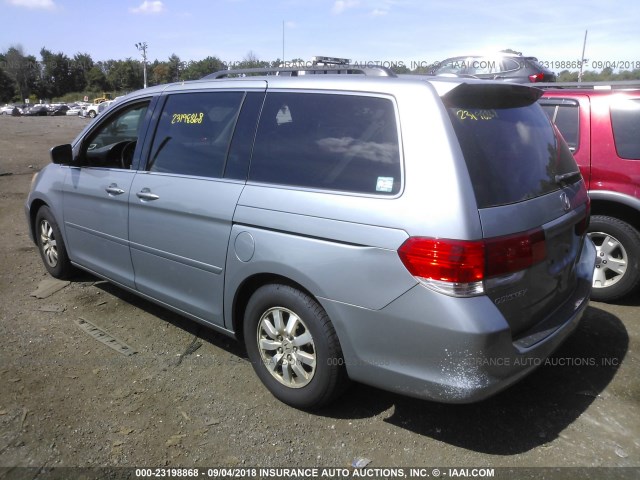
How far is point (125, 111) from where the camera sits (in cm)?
431

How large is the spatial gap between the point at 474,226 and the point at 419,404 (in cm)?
134

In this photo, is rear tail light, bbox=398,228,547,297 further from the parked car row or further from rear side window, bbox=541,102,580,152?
the parked car row

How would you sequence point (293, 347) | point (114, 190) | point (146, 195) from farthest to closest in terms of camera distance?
point (114, 190)
point (146, 195)
point (293, 347)

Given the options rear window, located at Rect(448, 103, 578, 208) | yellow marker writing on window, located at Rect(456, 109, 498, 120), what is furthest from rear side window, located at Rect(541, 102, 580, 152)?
yellow marker writing on window, located at Rect(456, 109, 498, 120)

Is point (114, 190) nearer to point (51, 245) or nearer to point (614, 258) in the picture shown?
point (51, 245)

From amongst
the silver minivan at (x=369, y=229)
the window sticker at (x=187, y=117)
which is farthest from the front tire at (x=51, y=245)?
the window sticker at (x=187, y=117)

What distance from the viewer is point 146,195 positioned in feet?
12.0

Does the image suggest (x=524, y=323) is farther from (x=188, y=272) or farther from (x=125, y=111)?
(x=125, y=111)

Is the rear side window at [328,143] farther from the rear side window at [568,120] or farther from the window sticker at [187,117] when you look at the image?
the rear side window at [568,120]

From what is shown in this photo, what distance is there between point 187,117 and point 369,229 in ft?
6.05

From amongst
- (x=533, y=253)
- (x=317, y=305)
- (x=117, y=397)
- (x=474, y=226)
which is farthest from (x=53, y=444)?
(x=533, y=253)

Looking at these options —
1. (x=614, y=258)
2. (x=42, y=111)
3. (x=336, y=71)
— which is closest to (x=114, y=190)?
(x=336, y=71)

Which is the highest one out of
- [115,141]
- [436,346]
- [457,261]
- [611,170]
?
[115,141]

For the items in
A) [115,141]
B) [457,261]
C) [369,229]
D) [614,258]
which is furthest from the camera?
[115,141]
